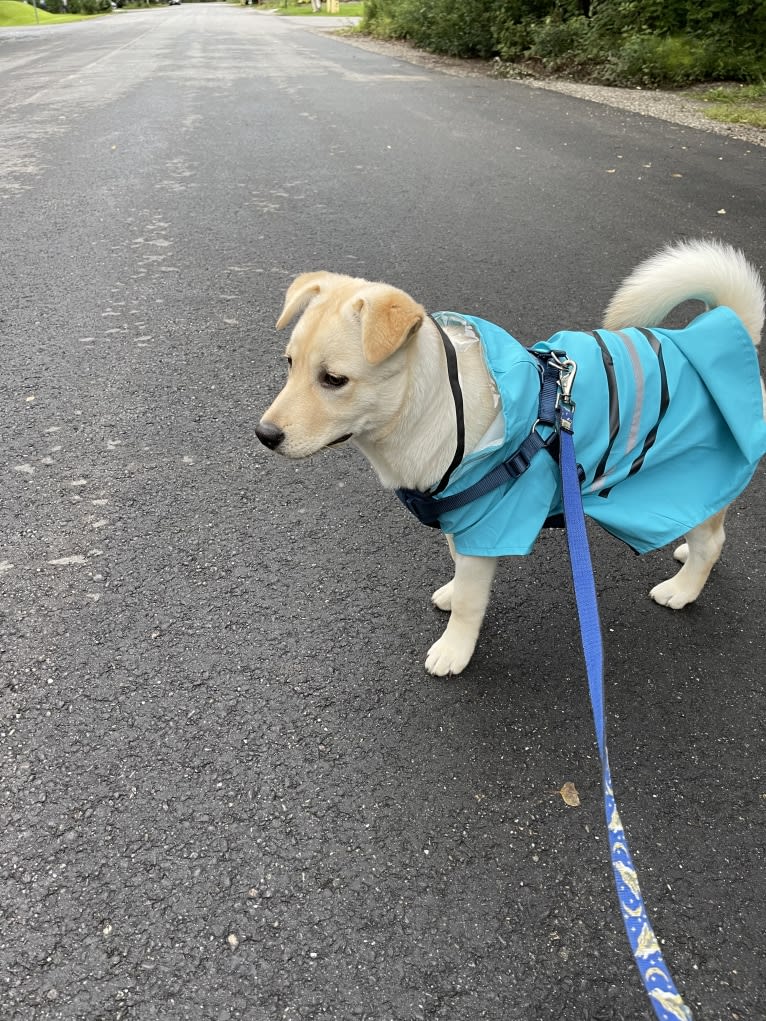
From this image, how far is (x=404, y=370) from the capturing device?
2221mm

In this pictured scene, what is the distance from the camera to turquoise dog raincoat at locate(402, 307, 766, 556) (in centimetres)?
225

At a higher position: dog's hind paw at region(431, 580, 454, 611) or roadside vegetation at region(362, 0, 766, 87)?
roadside vegetation at region(362, 0, 766, 87)

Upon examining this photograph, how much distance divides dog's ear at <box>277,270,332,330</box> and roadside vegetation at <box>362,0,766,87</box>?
46.2 ft

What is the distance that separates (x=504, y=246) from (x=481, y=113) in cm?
714

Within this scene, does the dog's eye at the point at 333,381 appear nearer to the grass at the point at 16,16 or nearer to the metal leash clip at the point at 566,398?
the metal leash clip at the point at 566,398

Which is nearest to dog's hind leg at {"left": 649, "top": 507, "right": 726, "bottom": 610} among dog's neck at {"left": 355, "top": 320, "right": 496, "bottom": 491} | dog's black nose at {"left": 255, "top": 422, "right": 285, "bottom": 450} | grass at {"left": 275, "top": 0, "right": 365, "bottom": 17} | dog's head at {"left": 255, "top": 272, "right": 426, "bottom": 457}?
dog's neck at {"left": 355, "top": 320, "right": 496, "bottom": 491}

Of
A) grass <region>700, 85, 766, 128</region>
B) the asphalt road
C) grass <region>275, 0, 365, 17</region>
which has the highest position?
grass <region>275, 0, 365, 17</region>

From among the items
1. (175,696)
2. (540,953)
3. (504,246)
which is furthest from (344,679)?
(504,246)

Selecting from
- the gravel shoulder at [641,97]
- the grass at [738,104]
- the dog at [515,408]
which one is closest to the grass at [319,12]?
the gravel shoulder at [641,97]

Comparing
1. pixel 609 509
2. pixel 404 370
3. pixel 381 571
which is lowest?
pixel 381 571

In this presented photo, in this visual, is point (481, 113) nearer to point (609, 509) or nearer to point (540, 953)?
point (609, 509)

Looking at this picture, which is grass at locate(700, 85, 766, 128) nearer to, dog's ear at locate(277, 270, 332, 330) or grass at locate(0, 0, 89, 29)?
dog's ear at locate(277, 270, 332, 330)

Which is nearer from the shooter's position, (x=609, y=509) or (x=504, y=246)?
(x=609, y=509)

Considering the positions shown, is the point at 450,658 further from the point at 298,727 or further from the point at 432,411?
the point at 432,411
